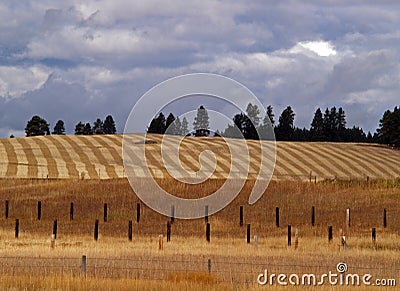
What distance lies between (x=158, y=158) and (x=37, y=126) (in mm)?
68091

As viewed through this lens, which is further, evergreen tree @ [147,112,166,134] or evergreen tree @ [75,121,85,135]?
evergreen tree @ [75,121,85,135]

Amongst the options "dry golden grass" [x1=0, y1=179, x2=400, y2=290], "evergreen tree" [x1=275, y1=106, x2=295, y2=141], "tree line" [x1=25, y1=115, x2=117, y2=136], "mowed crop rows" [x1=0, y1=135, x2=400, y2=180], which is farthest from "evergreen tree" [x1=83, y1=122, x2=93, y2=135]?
"dry golden grass" [x1=0, y1=179, x2=400, y2=290]

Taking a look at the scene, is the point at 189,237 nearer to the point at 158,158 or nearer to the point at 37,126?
the point at 158,158

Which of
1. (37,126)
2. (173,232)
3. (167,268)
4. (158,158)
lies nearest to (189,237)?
(173,232)

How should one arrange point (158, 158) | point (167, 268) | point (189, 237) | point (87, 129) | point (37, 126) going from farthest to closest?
point (87, 129), point (37, 126), point (158, 158), point (189, 237), point (167, 268)

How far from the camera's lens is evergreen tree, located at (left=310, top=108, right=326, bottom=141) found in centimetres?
14988

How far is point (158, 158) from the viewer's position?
81938 mm

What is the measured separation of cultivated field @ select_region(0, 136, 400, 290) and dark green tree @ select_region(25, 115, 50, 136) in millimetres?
61755

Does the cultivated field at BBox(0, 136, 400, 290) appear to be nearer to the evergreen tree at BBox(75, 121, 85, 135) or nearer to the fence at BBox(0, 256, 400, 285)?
the fence at BBox(0, 256, 400, 285)

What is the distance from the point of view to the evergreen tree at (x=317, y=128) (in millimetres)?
149875

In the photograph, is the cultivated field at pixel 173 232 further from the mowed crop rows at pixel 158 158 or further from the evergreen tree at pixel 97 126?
the evergreen tree at pixel 97 126

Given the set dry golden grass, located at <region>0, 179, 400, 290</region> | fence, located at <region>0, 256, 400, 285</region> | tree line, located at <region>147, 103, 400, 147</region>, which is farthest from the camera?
tree line, located at <region>147, 103, 400, 147</region>

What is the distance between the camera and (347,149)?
104750 millimetres

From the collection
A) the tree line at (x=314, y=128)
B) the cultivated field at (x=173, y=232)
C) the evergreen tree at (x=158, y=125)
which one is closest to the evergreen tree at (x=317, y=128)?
the tree line at (x=314, y=128)
